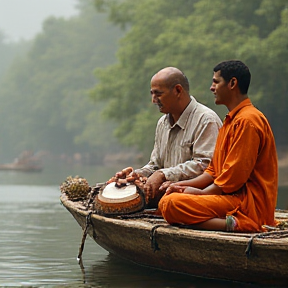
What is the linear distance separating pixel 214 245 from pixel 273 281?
18.9 inches

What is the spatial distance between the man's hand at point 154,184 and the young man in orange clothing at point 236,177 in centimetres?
64

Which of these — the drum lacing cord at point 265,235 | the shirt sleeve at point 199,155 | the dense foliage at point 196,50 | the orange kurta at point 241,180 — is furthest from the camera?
the dense foliage at point 196,50

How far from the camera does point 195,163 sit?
6977 millimetres

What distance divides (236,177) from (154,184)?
44.3 inches

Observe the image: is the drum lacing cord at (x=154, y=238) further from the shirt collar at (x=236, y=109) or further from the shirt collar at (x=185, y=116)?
the shirt collar at (x=185, y=116)

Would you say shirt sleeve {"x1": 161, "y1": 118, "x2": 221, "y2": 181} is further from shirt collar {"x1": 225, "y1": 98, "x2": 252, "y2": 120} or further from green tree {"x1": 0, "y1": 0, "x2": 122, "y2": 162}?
green tree {"x1": 0, "y1": 0, "x2": 122, "y2": 162}

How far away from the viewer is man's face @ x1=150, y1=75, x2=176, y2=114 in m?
7.18

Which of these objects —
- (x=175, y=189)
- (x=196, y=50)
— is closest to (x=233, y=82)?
(x=175, y=189)

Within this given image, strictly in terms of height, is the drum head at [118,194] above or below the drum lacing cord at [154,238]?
above

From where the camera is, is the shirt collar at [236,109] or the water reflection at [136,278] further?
the water reflection at [136,278]

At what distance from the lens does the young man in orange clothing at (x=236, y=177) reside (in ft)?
19.9

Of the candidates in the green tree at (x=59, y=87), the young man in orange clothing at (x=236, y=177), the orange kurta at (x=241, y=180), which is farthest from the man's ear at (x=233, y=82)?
the green tree at (x=59, y=87)

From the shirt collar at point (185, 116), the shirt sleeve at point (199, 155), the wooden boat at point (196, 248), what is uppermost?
the shirt collar at point (185, 116)

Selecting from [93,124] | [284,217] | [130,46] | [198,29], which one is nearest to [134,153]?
[93,124]
